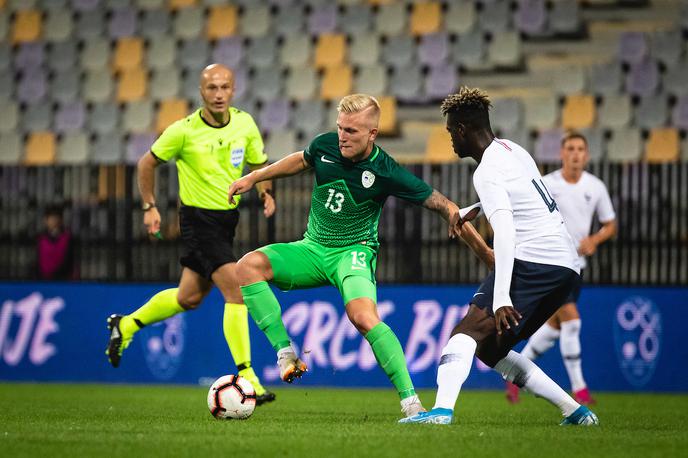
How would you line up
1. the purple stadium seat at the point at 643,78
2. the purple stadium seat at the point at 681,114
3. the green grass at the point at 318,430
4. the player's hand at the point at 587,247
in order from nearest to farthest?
the green grass at the point at 318,430, the player's hand at the point at 587,247, the purple stadium seat at the point at 681,114, the purple stadium seat at the point at 643,78

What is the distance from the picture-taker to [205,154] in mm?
8570

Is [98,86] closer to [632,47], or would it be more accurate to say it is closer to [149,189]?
[632,47]

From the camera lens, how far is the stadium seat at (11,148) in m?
18.1

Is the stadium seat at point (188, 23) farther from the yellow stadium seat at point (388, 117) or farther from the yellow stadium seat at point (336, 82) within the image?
the yellow stadium seat at point (388, 117)

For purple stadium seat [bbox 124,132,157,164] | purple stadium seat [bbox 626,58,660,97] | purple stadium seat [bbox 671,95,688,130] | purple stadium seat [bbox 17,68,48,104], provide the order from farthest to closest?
purple stadium seat [bbox 17,68,48,104] < purple stadium seat [bbox 124,132,157,164] < purple stadium seat [bbox 626,58,660,97] < purple stadium seat [bbox 671,95,688,130]

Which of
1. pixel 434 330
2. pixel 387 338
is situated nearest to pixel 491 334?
pixel 387 338

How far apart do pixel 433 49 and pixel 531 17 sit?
58.5 inches

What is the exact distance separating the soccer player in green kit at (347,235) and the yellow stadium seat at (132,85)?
38.4 ft

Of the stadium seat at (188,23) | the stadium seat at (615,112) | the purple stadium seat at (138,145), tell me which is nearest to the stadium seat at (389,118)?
the stadium seat at (615,112)

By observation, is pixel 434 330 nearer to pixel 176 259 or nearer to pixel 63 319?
pixel 176 259

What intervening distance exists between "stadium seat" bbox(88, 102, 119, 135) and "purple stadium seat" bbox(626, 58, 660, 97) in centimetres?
791

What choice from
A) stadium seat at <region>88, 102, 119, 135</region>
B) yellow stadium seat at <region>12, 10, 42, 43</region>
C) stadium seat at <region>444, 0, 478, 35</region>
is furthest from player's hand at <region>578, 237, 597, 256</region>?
yellow stadium seat at <region>12, 10, 42, 43</region>

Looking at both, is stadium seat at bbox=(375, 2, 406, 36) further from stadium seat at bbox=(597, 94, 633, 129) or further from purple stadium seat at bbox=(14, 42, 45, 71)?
purple stadium seat at bbox=(14, 42, 45, 71)

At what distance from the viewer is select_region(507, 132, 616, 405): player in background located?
32.7 ft
